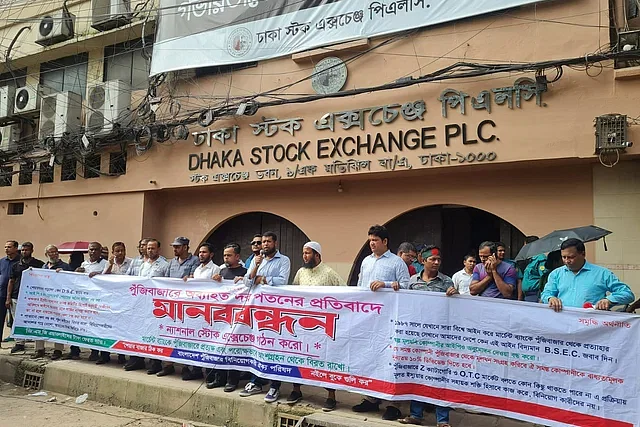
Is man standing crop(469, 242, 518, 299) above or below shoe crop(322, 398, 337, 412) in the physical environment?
above

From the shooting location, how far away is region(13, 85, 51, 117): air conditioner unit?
1280cm

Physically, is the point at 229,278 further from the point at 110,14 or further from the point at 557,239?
the point at 110,14

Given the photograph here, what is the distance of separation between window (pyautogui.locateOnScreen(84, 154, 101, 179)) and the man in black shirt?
6.96m

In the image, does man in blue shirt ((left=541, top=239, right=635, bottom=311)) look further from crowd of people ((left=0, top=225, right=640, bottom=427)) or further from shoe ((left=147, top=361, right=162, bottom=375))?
shoe ((left=147, top=361, right=162, bottom=375))

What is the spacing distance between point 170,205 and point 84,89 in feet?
12.8

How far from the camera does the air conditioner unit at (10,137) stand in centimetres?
1332

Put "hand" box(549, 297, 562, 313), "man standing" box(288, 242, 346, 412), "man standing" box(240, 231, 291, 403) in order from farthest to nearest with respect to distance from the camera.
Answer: "man standing" box(240, 231, 291, 403)
"man standing" box(288, 242, 346, 412)
"hand" box(549, 297, 562, 313)

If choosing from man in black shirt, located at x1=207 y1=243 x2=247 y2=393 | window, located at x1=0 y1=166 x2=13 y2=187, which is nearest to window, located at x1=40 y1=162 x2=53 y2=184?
window, located at x1=0 y1=166 x2=13 y2=187

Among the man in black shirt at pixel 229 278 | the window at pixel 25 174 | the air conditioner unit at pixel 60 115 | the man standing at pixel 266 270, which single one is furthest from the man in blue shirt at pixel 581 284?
the window at pixel 25 174

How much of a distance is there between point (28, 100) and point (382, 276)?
11.5m

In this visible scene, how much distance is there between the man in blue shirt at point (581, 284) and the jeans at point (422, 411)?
1.23m

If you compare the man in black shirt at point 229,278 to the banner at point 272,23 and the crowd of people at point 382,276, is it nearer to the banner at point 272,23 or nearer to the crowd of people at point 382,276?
the crowd of people at point 382,276

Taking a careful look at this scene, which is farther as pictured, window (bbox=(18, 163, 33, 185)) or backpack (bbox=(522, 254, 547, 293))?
window (bbox=(18, 163, 33, 185))

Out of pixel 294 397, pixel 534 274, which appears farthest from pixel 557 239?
pixel 294 397
